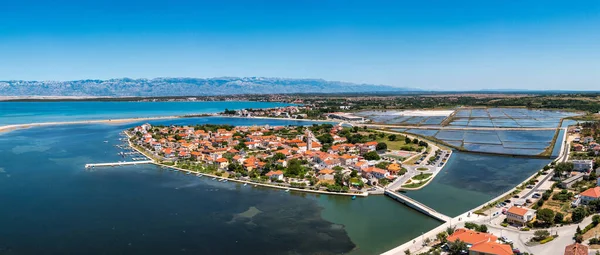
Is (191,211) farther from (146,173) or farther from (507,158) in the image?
(507,158)

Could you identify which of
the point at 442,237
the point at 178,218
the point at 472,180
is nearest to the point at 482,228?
the point at 442,237

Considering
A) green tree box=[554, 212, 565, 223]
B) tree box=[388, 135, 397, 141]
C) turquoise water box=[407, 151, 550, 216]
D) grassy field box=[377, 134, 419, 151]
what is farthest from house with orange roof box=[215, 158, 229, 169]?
green tree box=[554, 212, 565, 223]

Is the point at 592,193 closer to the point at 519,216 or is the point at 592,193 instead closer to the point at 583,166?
the point at 519,216

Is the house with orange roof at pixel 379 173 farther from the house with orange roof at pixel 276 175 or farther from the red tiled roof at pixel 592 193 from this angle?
the red tiled roof at pixel 592 193

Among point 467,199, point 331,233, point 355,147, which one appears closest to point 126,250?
point 331,233

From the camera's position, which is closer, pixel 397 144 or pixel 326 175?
pixel 326 175

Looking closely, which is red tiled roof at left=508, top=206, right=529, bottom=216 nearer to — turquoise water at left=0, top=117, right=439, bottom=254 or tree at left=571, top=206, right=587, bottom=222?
tree at left=571, top=206, right=587, bottom=222
